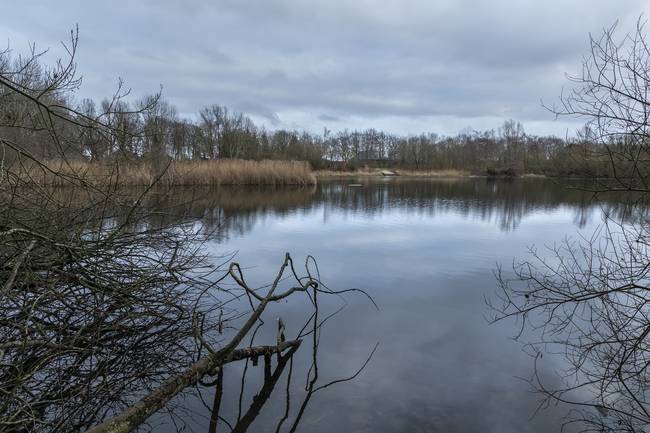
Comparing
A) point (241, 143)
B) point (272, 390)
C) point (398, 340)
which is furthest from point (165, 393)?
point (241, 143)

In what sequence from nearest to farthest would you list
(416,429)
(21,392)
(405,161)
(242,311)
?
(21,392), (416,429), (242,311), (405,161)

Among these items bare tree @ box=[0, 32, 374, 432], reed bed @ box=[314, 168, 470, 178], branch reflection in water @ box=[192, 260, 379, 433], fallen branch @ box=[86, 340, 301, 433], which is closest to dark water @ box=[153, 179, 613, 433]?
branch reflection in water @ box=[192, 260, 379, 433]

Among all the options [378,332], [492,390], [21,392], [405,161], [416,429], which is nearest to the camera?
[21,392]

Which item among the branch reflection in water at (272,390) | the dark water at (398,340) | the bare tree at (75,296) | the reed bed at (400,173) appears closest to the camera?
the bare tree at (75,296)

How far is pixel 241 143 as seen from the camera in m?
39.8

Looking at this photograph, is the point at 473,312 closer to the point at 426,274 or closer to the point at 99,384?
the point at 426,274

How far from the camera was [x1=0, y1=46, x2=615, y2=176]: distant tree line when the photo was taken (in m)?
3.38

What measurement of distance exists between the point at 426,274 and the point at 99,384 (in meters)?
5.82

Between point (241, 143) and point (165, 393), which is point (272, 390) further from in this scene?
point (241, 143)

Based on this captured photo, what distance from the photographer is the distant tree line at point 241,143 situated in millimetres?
3385

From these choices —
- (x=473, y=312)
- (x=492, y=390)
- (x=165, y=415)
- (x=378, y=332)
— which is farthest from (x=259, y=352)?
(x=473, y=312)

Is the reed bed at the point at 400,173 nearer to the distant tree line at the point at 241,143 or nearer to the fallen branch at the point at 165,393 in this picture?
the distant tree line at the point at 241,143

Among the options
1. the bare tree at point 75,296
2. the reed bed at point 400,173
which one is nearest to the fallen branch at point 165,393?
the bare tree at point 75,296

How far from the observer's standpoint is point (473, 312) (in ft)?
19.5
